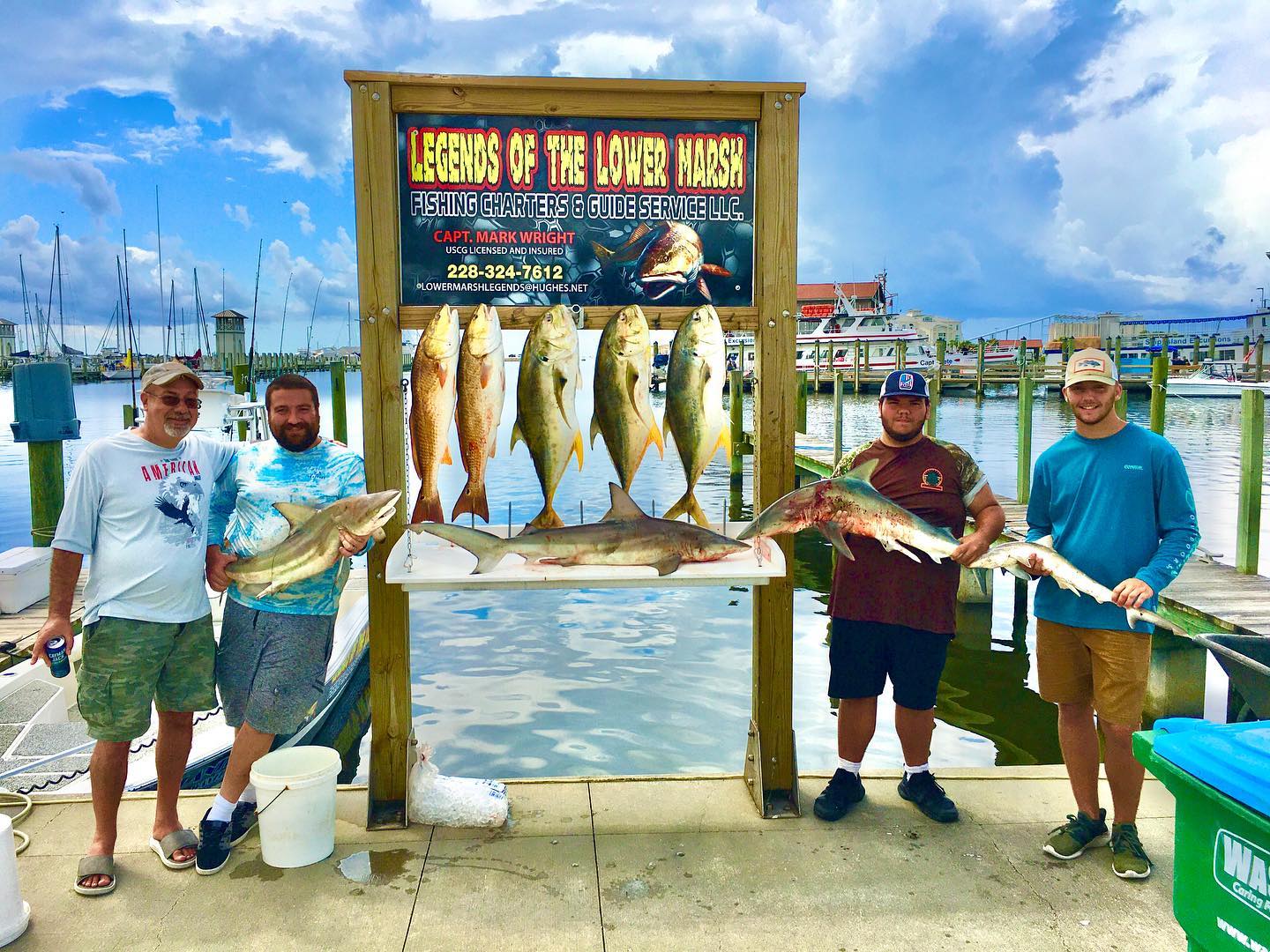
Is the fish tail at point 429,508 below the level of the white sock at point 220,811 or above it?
above

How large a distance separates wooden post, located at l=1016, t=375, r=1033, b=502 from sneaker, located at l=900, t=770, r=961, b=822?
10.5 meters

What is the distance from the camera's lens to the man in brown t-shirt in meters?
4.11

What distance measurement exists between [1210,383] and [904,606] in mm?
70437

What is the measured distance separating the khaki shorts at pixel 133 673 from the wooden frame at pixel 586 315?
2.48 ft

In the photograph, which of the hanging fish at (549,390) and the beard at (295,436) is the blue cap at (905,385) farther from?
the beard at (295,436)

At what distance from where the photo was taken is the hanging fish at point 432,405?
12.1 ft

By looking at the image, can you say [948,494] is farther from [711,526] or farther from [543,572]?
[543,572]

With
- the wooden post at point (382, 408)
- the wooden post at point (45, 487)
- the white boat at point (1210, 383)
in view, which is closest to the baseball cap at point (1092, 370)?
the wooden post at point (382, 408)

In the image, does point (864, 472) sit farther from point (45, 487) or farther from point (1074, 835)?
point (45, 487)

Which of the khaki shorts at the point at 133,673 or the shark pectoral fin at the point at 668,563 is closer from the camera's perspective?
the khaki shorts at the point at 133,673

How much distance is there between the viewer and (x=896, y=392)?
4125 millimetres

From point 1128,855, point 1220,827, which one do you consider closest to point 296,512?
point 1220,827

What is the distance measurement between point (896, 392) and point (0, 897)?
385cm

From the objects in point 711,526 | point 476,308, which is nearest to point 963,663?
point 711,526
